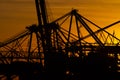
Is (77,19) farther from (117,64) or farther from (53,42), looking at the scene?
(117,64)

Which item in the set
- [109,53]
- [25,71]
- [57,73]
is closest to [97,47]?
[109,53]

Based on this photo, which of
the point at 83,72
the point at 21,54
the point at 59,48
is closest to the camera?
the point at 83,72

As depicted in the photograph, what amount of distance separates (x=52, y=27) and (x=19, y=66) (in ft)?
35.9

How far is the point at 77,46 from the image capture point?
307ft

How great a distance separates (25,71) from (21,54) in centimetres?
706

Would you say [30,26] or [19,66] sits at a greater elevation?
[30,26]

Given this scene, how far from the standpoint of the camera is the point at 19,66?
325ft

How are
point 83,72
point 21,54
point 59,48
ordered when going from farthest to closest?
point 21,54 → point 59,48 → point 83,72

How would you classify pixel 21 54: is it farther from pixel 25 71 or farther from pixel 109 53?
pixel 109 53

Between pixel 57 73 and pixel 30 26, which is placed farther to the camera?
pixel 30 26

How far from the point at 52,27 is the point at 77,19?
19.1 ft

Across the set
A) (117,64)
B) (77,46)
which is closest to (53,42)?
(77,46)

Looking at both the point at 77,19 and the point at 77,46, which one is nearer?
the point at 77,46

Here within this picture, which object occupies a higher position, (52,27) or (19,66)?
(52,27)
